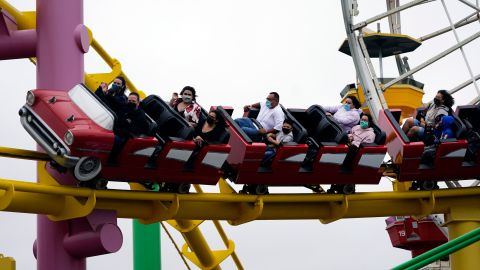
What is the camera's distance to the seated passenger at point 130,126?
948cm

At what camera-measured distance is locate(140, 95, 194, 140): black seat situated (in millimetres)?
9883

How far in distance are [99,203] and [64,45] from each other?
1.42m

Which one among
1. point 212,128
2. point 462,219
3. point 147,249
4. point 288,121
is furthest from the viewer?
point 147,249

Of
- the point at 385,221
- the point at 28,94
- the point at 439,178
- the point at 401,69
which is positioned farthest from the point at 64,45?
the point at 401,69

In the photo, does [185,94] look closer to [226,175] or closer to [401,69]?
[226,175]

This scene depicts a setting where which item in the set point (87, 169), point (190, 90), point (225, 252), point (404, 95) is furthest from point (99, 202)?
point (404, 95)

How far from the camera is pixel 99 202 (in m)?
9.66

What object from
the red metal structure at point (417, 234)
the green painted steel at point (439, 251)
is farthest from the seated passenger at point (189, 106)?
the red metal structure at point (417, 234)

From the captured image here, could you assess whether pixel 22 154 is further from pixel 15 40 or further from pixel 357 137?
pixel 357 137

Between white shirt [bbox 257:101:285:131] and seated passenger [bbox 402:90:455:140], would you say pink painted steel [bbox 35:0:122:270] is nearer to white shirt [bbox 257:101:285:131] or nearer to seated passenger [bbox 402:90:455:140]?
white shirt [bbox 257:101:285:131]

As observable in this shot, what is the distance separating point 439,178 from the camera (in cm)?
1125

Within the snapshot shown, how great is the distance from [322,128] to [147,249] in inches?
112

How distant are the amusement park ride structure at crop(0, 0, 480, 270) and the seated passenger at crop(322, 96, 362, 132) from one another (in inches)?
14.0

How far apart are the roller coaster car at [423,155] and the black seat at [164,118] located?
217 centimetres
